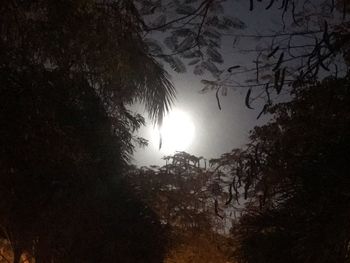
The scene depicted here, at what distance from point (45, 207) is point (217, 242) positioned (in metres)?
6.97

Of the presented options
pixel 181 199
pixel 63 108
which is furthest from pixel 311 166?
pixel 181 199

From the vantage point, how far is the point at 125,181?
38.1 feet

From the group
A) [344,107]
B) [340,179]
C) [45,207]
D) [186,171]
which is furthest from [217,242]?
[344,107]

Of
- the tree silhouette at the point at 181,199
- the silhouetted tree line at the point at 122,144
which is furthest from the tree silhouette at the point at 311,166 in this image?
the tree silhouette at the point at 181,199

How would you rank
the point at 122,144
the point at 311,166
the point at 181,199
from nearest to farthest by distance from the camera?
1. the point at 311,166
2. the point at 122,144
3. the point at 181,199

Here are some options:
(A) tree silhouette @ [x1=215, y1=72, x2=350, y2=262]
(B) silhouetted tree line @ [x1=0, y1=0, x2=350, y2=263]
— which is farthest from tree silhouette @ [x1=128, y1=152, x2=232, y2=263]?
(A) tree silhouette @ [x1=215, y1=72, x2=350, y2=262]

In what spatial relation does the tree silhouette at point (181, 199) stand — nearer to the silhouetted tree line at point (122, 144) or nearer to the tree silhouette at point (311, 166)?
the silhouetted tree line at point (122, 144)

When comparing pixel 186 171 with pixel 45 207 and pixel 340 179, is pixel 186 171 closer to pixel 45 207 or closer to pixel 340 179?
pixel 45 207

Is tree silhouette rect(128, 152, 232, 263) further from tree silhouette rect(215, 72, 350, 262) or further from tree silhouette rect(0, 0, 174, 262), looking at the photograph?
tree silhouette rect(215, 72, 350, 262)

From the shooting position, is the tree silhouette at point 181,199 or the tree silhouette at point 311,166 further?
the tree silhouette at point 181,199

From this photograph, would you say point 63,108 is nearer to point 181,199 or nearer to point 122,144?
point 122,144

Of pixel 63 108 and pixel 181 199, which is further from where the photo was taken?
pixel 181 199

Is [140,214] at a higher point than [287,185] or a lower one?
higher

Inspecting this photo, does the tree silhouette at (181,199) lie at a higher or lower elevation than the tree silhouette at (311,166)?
higher
